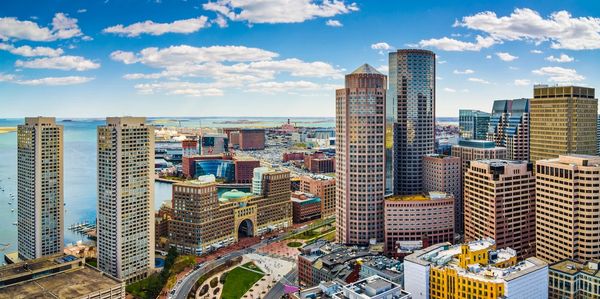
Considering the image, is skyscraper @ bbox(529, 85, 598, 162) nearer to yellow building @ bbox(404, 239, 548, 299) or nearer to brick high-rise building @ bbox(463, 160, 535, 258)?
brick high-rise building @ bbox(463, 160, 535, 258)

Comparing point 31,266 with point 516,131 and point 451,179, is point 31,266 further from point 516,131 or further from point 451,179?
point 516,131

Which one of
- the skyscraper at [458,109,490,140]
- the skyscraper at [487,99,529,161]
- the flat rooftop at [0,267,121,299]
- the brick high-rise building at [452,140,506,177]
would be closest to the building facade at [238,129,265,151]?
the skyscraper at [458,109,490,140]

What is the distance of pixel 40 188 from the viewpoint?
47.4 metres

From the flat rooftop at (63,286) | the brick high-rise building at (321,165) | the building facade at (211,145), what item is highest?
the building facade at (211,145)

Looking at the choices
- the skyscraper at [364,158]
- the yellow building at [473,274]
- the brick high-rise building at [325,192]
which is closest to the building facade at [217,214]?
the brick high-rise building at [325,192]

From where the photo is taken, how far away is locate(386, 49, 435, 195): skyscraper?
60.5 m

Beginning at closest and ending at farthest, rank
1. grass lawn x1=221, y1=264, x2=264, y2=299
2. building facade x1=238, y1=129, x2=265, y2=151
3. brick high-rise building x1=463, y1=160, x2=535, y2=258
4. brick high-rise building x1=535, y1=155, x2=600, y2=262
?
brick high-rise building x1=535, y1=155, x2=600, y2=262 → grass lawn x1=221, y1=264, x2=264, y2=299 → brick high-rise building x1=463, y1=160, x2=535, y2=258 → building facade x1=238, y1=129, x2=265, y2=151

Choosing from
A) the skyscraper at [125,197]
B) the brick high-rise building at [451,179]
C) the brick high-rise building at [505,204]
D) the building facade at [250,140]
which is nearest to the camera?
the brick high-rise building at [505,204]

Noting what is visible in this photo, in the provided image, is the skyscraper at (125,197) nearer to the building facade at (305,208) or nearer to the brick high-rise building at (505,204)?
the building facade at (305,208)

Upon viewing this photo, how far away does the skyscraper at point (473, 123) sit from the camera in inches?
3386

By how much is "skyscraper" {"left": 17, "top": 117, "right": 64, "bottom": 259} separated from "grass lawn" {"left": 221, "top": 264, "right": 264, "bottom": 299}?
701 inches

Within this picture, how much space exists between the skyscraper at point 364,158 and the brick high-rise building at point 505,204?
8.96 metres

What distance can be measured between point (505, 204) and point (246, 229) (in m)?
31.4

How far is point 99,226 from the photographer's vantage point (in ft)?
146
